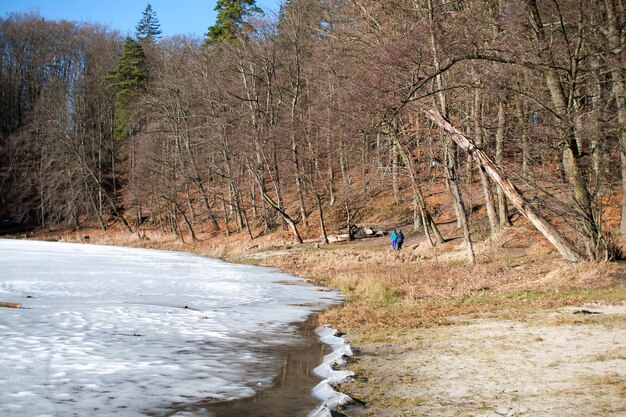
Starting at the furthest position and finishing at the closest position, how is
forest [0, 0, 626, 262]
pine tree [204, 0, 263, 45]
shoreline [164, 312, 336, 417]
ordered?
pine tree [204, 0, 263, 45] < forest [0, 0, 626, 262] < shoreline [164, 312, 336, 417]

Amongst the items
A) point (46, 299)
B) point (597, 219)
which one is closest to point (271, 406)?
point (46, 299)

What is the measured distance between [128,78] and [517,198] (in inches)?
2273

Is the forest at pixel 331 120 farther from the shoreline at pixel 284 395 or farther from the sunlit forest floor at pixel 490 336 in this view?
the shoreline at pixel 284 395

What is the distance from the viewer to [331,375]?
676 cm

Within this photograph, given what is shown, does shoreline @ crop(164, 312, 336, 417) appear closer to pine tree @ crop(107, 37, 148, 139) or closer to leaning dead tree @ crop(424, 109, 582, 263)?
leaning dead tree @ crop(424, 109, 582, 263)

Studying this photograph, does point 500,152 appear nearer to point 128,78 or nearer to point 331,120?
point 331,120

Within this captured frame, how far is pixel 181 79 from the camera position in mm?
46750

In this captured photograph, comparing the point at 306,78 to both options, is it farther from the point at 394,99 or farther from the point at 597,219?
the point at 597,219

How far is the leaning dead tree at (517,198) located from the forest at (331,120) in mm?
52

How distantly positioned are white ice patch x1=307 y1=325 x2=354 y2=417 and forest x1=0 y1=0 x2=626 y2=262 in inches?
229

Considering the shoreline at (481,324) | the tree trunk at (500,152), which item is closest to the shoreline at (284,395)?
the shoreline at (481,324)

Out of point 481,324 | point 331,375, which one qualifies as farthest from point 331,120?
point 331,375

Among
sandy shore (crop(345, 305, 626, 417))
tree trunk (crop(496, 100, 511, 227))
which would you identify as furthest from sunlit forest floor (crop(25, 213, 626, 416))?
tree trunk (crop(496, 100, 511, 227))

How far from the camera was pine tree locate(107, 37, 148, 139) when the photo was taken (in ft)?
207
